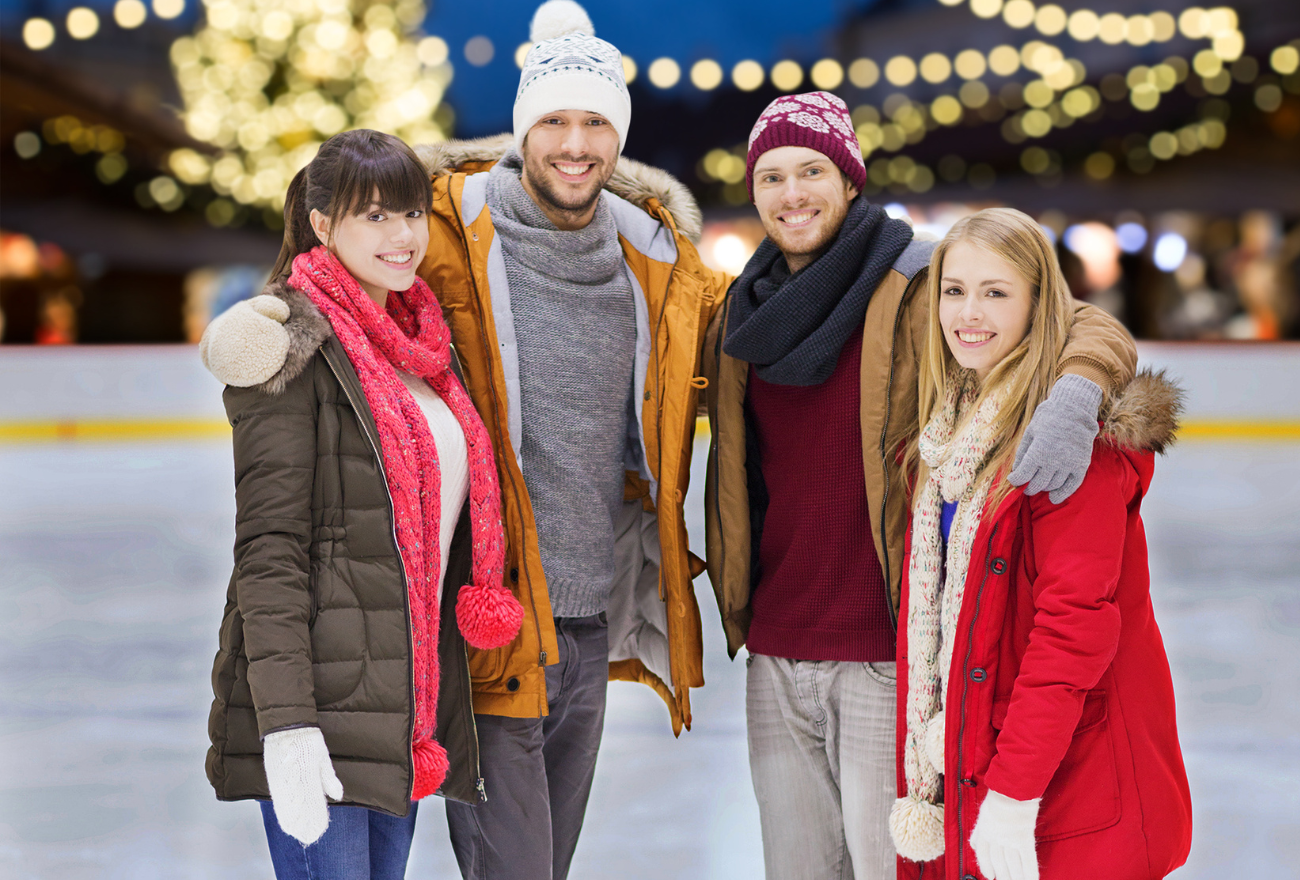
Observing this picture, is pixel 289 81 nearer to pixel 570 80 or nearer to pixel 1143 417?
pixel 570 80

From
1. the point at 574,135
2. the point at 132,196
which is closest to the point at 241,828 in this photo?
the point at 574,135

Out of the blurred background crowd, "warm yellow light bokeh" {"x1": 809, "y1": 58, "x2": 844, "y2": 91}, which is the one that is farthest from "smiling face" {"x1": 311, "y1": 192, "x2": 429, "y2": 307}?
"warm yellow light bokeh" {"x1": 809, "y1": 58, "x2": 844, "y2": 91}

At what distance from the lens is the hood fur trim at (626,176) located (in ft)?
6.36

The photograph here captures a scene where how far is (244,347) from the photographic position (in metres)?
1.31

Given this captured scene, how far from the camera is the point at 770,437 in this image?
69.6 inches

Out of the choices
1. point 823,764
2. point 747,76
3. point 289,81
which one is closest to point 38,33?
point 289,81

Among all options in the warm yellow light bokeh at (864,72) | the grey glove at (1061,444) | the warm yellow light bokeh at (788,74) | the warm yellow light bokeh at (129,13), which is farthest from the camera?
the warm yellow light bokeh at (788,74)

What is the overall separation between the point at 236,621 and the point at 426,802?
156 centimetres

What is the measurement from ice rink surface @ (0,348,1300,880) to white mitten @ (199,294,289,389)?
1.42 m

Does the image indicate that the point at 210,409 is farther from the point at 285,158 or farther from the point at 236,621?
the point at 236,621

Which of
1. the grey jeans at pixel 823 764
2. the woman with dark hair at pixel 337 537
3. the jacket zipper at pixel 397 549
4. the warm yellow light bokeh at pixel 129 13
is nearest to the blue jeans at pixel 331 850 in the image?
the woman with dark hair at pixel 337 537

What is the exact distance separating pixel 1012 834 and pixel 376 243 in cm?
111

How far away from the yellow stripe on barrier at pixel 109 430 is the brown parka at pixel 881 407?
650 cm

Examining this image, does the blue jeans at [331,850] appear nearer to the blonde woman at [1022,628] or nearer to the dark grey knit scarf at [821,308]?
the blonde woman at [1022,628]
